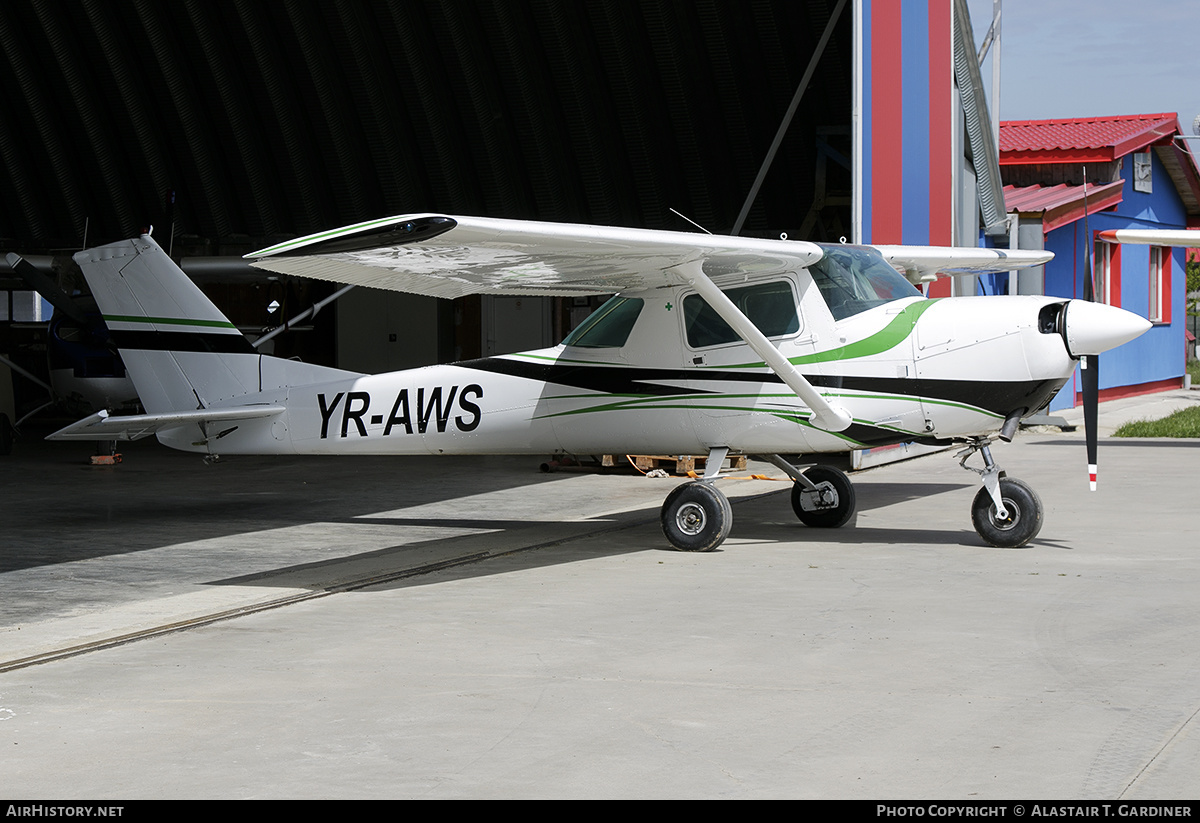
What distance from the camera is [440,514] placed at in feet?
39.7

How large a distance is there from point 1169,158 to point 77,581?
27222 mm

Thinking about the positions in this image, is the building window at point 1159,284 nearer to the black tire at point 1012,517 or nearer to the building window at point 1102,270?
the building window at point 1102,270

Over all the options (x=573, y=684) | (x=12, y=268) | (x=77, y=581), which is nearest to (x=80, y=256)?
(x=77, y=581)

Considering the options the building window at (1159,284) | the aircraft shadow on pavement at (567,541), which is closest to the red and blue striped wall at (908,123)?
the aircraft shadow on pavement at (567,541)

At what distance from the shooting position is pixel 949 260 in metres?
12.0

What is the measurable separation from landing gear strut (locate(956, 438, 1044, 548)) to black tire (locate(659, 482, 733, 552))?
1784 mm

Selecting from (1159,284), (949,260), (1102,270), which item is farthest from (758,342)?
(1159,284)

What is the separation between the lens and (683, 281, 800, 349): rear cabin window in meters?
9.63

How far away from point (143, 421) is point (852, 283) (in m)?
5.71

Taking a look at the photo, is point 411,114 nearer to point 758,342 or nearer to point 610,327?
point 610,327

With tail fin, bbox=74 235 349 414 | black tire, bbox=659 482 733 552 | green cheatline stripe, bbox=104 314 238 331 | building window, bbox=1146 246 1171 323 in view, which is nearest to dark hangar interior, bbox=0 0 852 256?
tail fin, bbox=74 235 349 414

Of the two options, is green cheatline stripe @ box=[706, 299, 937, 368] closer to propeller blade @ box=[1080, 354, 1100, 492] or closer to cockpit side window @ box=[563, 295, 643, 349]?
propeller blade @ box=[1080, 354, 1100, 492]

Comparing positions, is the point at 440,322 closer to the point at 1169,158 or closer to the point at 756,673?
the point at 1169,158

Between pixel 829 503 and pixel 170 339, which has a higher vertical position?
pixel 170 339
